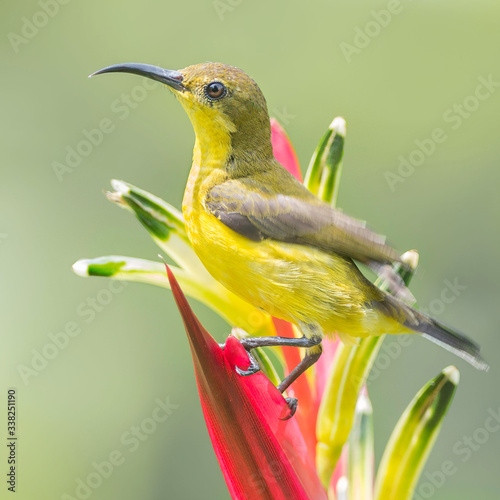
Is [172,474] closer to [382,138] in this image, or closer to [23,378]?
[23,378]

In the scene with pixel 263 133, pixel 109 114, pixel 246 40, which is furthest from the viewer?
pixel 246 40

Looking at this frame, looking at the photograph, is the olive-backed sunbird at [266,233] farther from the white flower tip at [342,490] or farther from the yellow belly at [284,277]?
the white flower tip at [342,490]

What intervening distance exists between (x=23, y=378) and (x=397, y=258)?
1.18 m

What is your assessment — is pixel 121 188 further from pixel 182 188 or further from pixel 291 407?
pixel 182 188

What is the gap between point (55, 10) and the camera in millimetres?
1912

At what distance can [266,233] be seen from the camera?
857 millimetres

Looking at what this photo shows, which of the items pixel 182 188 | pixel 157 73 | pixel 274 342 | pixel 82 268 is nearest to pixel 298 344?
pixel 274 342

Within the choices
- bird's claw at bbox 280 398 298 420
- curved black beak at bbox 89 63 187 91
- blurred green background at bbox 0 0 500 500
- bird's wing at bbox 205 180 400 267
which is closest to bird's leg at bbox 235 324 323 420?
bird's claw at bbox 280 398 298 420

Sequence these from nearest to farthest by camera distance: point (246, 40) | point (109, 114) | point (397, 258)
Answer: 1. point (397, 258)
2. point (109, 114)
3. point (246, 40)

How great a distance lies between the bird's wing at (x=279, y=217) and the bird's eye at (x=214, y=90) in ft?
0.38

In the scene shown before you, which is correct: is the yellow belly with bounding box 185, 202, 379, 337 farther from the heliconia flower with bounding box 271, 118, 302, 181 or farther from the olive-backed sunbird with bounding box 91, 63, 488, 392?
the heliconia flower with bounding box 271, 118, 302, 181

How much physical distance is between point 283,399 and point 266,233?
0.27 m

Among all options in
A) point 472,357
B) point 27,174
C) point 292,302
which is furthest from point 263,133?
point 27,174

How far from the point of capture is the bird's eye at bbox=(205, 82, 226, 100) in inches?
32.1
